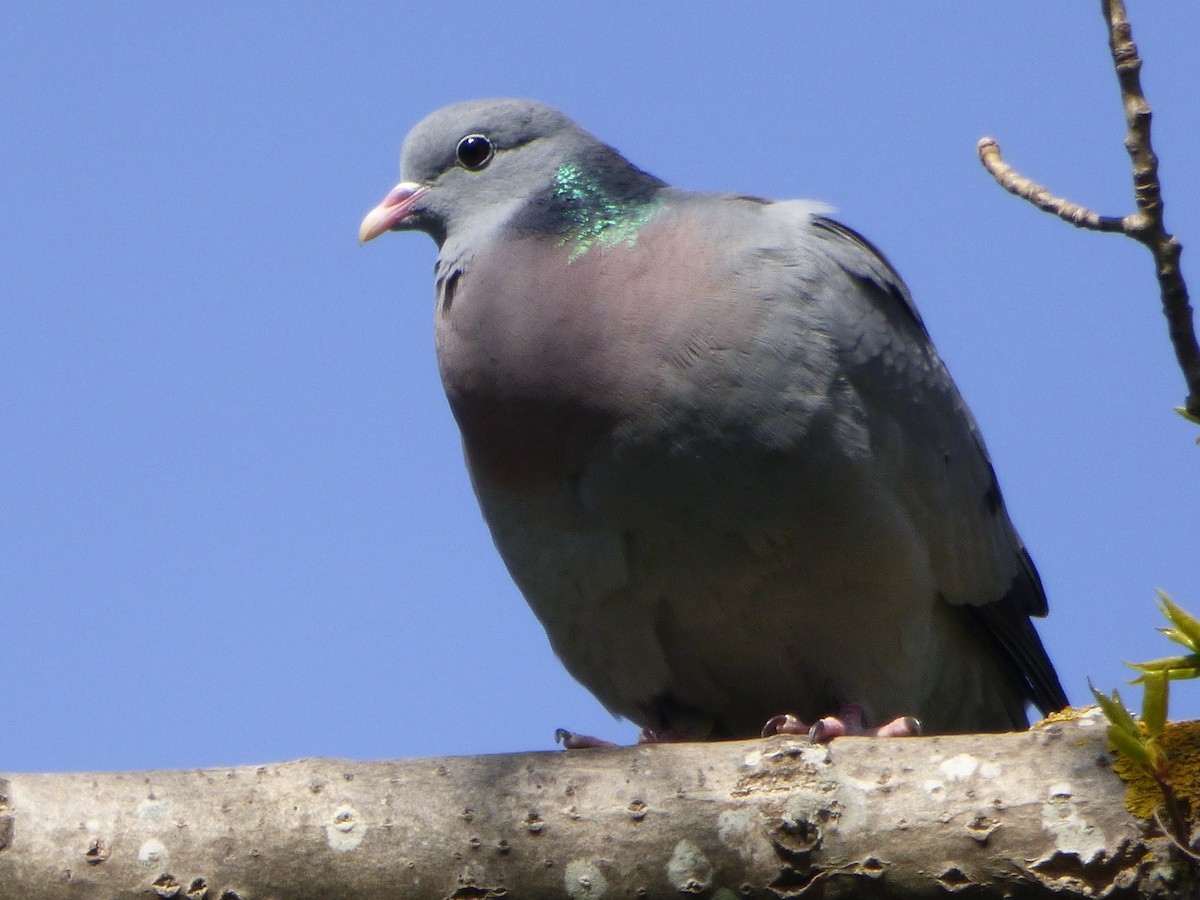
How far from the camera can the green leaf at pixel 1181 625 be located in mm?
2855

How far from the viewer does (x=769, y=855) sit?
10.2ft

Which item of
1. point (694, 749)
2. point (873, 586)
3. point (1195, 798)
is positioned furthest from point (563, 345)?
point (1195, 798)

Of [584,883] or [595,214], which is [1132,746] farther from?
[595,214]

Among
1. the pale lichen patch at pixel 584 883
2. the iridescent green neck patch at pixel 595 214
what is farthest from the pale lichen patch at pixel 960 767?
the iridescent green neck patch at pixel 595 214

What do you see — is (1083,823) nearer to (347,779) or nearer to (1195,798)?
(1195,798)

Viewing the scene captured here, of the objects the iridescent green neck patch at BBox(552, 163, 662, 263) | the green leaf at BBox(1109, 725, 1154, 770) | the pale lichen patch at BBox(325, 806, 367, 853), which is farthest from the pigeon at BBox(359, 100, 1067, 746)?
the pale lichen patch at BBox(325, 806, 367, 853)

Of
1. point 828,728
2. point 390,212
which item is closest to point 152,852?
point 828,728

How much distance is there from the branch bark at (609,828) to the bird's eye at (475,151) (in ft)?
8.13

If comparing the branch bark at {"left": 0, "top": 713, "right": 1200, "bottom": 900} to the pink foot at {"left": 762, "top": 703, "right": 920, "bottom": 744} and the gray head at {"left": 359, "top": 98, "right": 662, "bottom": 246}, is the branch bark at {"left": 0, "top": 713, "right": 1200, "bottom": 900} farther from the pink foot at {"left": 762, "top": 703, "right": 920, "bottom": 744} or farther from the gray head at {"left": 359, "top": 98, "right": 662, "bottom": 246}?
the gray head at {"left": 359, "top": 98, "right": 662, "bottom": 246}

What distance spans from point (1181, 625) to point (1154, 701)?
160 mm

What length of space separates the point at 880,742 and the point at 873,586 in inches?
46.6

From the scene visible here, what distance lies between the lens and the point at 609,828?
316 centimetres

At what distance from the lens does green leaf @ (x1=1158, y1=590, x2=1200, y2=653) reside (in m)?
2.86

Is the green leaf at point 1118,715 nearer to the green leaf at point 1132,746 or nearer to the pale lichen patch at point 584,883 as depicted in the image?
the green leaf at point 1132,746
